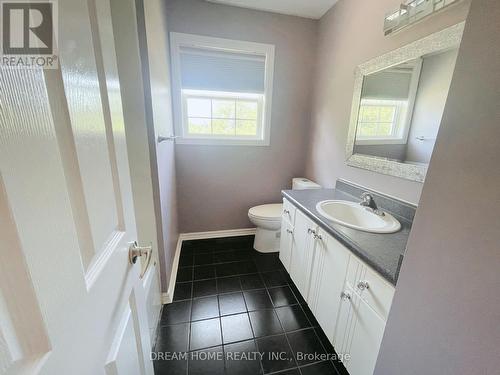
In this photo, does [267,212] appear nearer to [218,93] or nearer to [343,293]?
[343,293]

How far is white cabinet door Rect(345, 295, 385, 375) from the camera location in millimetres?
876

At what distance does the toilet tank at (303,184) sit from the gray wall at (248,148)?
11 centimetres

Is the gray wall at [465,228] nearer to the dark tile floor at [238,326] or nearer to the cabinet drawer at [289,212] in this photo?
the dark tile floor at [238,326]

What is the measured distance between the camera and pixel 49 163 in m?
0.32

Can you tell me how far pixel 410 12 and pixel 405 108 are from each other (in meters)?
0.51

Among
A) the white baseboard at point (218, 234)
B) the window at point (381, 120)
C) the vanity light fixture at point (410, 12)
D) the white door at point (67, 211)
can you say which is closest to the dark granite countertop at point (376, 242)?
the window at point (381, 120)

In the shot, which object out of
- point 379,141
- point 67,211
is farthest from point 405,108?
point 67,211

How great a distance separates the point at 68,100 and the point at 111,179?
22 cm

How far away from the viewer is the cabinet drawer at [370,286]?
32.5 inches

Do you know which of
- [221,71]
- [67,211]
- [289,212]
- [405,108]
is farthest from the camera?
[221,71]

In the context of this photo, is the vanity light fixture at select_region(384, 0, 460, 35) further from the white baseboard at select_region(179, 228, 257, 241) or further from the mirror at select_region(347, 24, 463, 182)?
the white baseboard at select_region(179, 228, 257, 241)

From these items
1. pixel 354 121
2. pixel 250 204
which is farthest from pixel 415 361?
pixel 250 204

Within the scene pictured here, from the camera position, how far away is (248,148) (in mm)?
2324

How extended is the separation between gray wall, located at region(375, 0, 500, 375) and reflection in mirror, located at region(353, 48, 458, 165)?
78 centimetres
